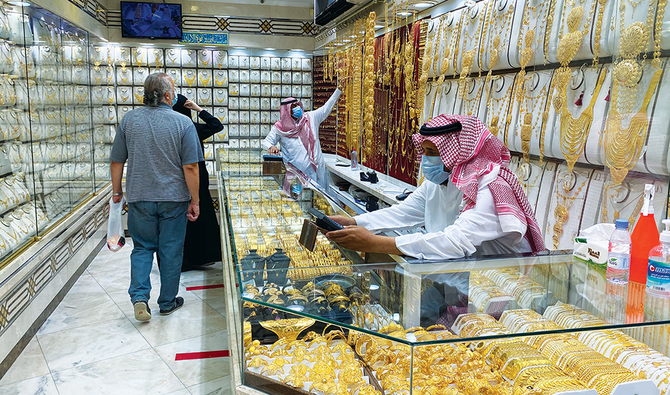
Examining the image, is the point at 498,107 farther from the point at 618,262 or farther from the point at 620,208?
the point at 618,262

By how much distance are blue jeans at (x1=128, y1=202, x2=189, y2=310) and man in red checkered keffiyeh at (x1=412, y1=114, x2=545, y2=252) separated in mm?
2245

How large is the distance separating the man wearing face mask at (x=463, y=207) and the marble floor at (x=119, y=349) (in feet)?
4.84

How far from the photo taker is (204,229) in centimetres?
492

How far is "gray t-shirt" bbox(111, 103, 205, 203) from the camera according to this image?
3578mm

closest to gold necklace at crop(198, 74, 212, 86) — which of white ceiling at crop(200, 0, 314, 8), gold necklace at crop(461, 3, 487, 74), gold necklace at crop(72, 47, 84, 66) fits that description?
white ceiling at crop(200, 0, 314, 8)

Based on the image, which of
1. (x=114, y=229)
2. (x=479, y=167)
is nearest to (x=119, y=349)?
(x=114, y=229)

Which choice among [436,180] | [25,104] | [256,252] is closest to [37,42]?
[25,104]

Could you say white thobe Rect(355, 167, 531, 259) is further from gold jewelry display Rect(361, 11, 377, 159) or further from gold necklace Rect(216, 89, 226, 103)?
gold necklace Rect(216, 89, 226, 103)

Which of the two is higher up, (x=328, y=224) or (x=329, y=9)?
(x=329, y=9)

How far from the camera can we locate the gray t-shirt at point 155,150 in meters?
3.58

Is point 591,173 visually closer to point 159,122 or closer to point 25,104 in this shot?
point 159,122

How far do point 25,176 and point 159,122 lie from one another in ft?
3.24

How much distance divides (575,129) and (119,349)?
299cm

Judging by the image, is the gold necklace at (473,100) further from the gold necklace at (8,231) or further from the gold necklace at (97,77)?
the gold necklace at (97,77)
